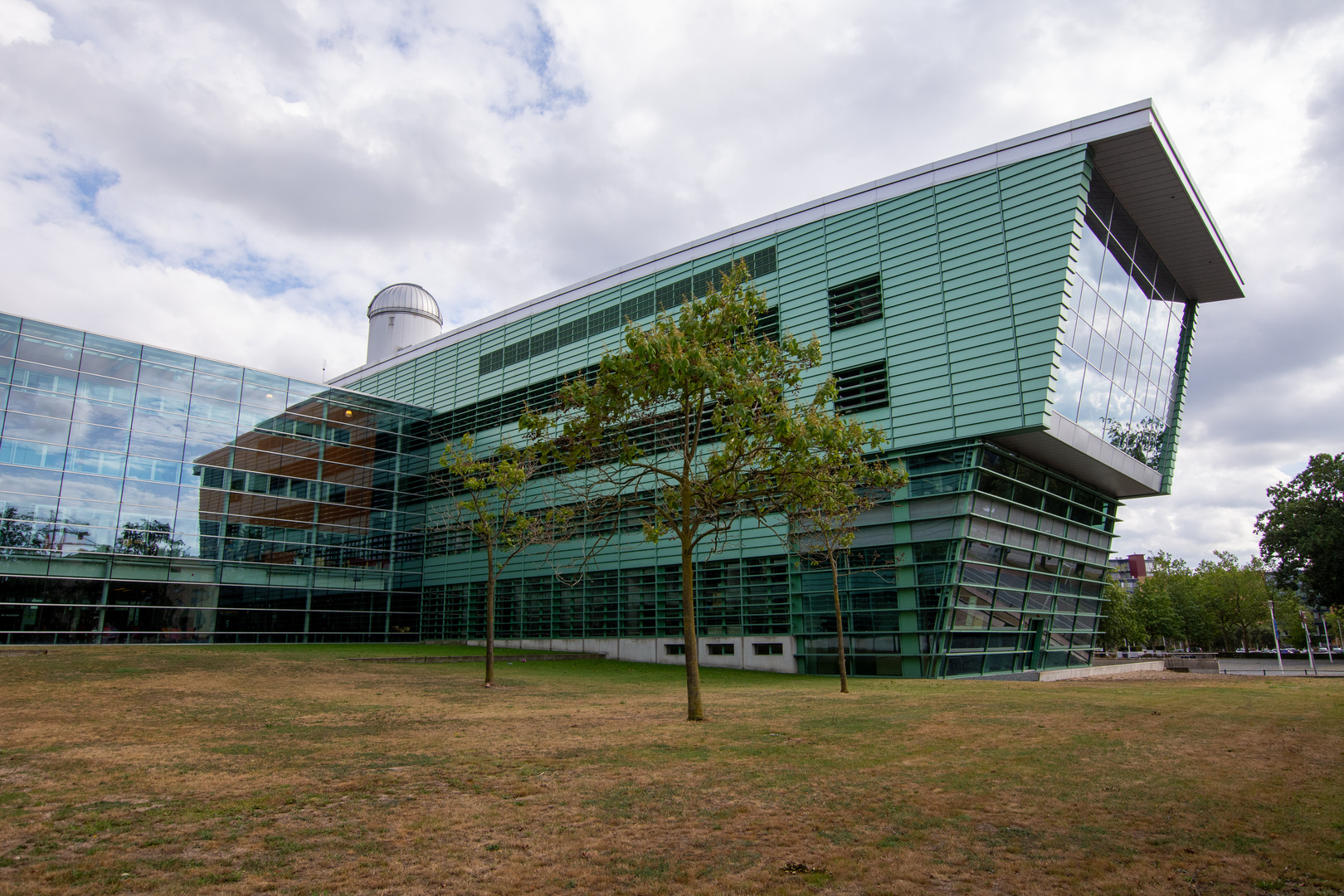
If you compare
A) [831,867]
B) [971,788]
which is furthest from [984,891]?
[971,788]

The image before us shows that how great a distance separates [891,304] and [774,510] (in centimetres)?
2065

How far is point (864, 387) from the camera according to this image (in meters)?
34.8

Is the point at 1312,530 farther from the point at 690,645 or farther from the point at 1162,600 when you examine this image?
the point at 690,645

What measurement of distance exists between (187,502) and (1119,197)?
156 feet

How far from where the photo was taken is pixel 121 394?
38.4 metres

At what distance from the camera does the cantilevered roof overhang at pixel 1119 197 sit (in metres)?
30.9

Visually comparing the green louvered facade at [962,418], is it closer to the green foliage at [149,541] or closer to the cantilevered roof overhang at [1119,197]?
the cantilevered roof overhang at [1119,197]

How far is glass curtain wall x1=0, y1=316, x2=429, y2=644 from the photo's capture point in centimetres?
3544

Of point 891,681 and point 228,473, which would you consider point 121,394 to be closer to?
point 228,473

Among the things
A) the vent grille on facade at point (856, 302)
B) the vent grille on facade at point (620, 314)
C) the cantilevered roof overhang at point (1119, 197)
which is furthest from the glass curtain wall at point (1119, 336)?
the vent grille on facade at point (620, 314)

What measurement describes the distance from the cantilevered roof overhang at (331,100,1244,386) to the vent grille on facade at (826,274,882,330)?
390cm

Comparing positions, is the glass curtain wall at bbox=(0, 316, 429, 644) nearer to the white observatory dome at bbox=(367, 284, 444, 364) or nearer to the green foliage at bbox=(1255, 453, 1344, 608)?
the white observatory dome at bbox=(367, 284, 444, 364)

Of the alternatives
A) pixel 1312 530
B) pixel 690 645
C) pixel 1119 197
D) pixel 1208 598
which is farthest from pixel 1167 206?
pixel 1208 598

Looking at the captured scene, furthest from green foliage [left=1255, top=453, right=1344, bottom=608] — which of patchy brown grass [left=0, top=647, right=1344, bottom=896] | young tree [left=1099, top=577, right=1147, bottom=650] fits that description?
patchy brown grass [left=0, top=647, right=1344, bottom=896]
